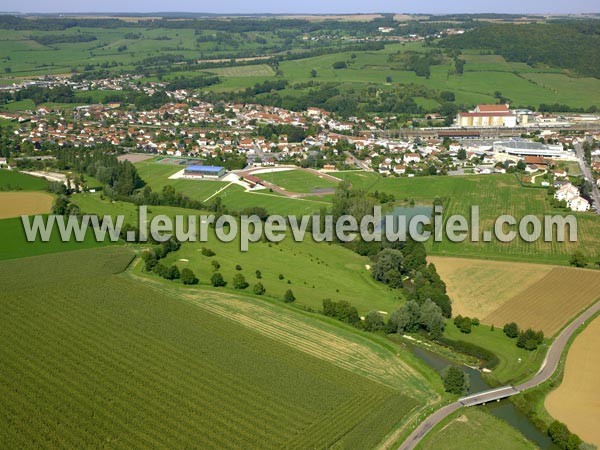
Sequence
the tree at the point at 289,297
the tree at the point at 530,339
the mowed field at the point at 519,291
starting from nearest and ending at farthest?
the tree at the point at 530,339
the mowed field at the point at 519,291
the tree at the point at 289,297

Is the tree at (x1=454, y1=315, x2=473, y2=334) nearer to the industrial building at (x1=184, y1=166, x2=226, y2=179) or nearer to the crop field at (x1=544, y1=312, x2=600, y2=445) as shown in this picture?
the crop field at (x1=544, y1=312, x2=600, y2=445)

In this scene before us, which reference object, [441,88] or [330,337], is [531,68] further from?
[330,337]

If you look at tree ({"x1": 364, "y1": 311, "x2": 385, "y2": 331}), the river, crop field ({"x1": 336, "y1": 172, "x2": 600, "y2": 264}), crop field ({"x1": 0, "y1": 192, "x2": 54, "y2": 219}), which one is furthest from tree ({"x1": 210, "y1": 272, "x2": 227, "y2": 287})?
crop field ({"x1": 0, "y1": 192, "x2": 54, "y2": 219})

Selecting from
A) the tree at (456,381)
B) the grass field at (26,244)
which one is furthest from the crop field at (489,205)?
the grass field at (26,244)

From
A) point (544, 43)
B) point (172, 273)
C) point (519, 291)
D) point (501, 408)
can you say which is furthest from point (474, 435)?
point (544, 43)

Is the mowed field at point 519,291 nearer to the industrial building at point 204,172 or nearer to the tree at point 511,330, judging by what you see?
the tree at point 511,330

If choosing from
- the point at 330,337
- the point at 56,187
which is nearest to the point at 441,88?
the point at 56,187
